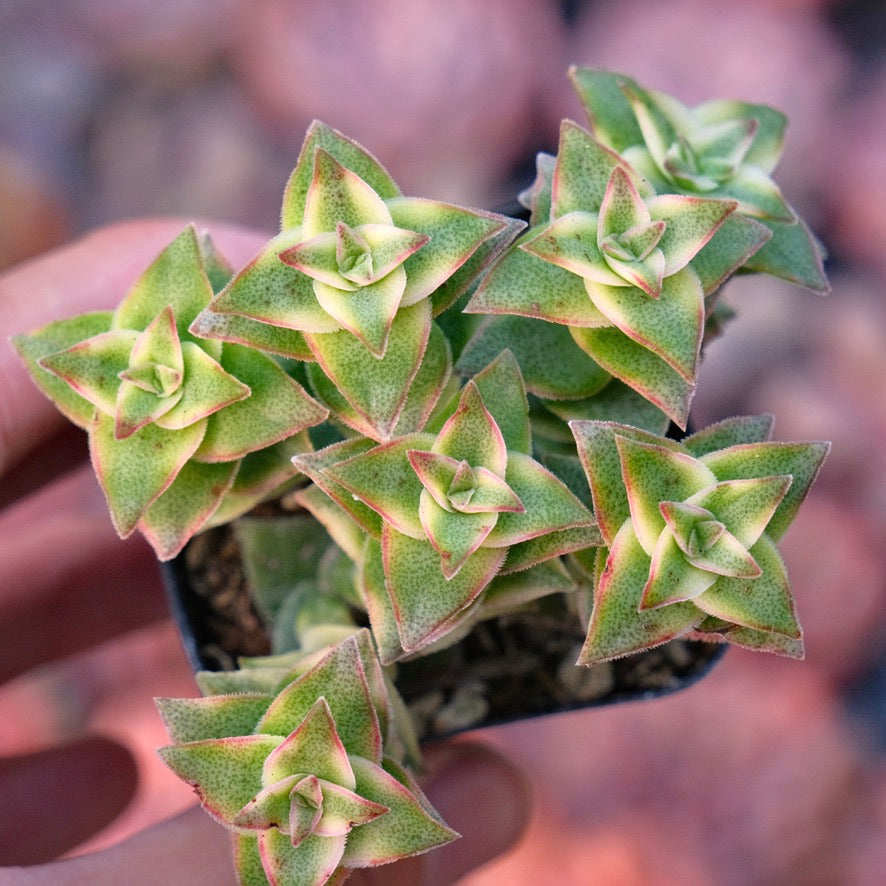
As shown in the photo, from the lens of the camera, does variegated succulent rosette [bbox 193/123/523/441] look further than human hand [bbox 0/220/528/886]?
No

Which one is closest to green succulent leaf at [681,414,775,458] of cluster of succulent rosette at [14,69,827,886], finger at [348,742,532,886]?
cluster of succulent rosette at [14,69,827,886]

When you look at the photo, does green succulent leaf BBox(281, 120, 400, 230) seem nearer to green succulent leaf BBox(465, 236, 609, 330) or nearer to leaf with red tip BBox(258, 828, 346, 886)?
green succulent leaf BBox(465, 236, 609, 330)

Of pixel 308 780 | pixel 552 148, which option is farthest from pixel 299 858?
pixel 552 148

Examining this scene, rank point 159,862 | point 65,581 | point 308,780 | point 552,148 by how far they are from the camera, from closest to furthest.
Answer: point 308,780 < point 159,862 < point 65,581 < point 552,148

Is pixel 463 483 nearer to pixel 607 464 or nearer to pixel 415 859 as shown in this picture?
pixel 607 464

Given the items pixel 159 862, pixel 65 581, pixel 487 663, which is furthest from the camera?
pixel 65 581

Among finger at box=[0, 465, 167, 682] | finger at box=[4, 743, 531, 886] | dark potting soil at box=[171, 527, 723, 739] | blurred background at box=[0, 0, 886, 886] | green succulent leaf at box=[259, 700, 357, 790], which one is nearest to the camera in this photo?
green succulent leaf at box=[259, 700, 357, 790]
